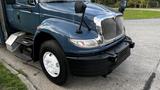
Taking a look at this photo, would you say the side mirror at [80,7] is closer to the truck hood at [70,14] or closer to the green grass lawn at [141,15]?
the truck hood at [70,14]

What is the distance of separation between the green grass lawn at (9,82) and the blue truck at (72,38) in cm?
57

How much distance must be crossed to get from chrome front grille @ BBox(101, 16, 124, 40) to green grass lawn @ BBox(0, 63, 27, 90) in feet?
6.15

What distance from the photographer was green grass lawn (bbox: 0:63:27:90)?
4602 mm

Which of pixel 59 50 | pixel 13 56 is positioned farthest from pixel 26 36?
pixel 59 50

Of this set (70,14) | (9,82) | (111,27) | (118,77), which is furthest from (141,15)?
(9,82)

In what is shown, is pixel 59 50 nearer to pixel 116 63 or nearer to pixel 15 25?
pixel 116 63

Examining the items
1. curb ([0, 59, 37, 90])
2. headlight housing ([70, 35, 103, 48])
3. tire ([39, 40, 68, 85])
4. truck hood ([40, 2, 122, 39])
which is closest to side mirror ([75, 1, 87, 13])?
truck hood ([40, 2, 122, 39])

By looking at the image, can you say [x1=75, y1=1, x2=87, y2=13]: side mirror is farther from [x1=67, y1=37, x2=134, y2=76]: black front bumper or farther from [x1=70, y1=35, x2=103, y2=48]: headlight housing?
[x1=67, y1=37, x2=134, y2=76]: black front bumper

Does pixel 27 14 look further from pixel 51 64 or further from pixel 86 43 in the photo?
pixel 86 43

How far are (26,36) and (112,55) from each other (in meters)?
2.49

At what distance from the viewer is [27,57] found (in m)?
5.60

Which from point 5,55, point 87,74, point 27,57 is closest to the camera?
point 87,74

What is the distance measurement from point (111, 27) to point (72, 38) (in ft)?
3.19

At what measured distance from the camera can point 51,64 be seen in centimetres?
477
